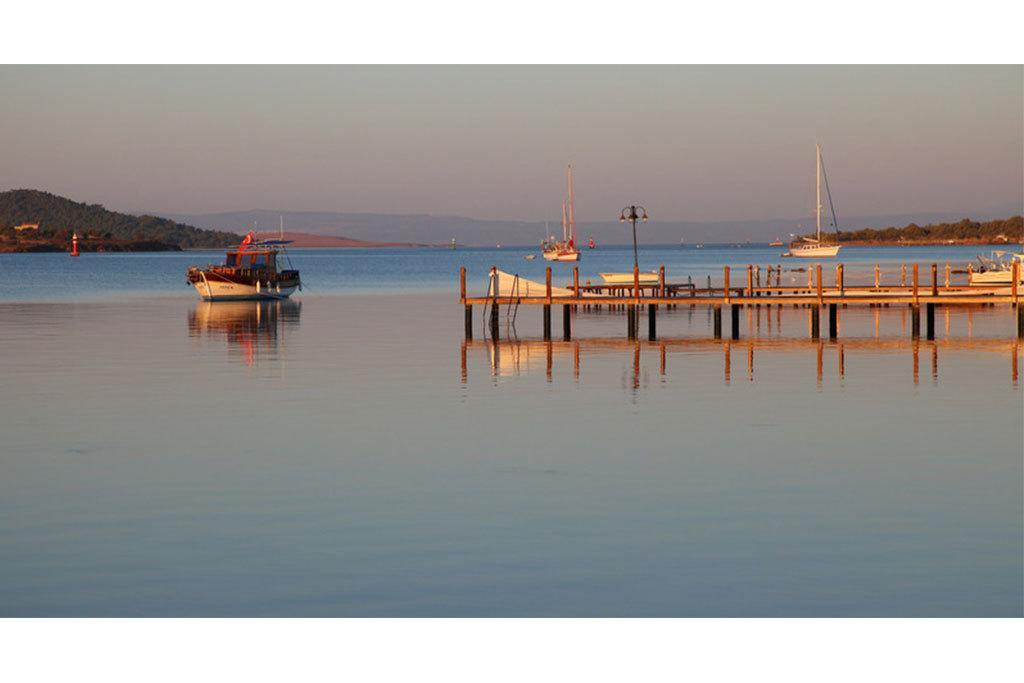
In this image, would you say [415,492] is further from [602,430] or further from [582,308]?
[582,308]

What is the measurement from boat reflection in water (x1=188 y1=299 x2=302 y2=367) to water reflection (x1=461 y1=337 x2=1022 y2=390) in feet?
19.7

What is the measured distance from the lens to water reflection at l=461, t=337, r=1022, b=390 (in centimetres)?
3366

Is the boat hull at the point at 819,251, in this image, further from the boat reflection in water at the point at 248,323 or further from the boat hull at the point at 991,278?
the boat hull at the point at 991,278

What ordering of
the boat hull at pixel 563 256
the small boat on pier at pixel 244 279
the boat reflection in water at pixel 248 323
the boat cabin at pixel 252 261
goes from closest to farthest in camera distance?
the boat reflection in water at pixel 248 323
the small boat on pier at pixel 244 279
the boat cabin at pixel 252 261
the boat hull at pixel 563 256

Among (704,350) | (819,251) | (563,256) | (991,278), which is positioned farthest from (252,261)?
(819,251)

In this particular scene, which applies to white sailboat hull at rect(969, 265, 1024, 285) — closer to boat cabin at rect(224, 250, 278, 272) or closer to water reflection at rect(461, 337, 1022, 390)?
water reflection at rect(461, 337, 1022, 390)

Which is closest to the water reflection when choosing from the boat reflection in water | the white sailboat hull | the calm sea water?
the calm sea water

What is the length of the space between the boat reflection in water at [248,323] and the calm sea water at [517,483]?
3466 millimetres

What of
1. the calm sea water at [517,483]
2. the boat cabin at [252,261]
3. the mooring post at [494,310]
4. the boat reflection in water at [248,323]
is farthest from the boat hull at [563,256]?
the calm sea water at [517,483]

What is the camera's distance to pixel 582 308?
61.9 m

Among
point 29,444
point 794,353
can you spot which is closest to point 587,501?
point 29,444

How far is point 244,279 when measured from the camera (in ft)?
237

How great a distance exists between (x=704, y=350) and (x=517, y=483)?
68.4 feet

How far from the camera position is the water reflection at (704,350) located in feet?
110
